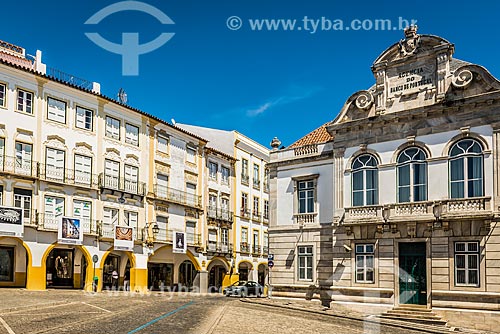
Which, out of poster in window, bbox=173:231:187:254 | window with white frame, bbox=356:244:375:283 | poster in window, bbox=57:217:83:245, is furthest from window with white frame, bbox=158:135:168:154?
window with white frame, bbox=356:244:375:283

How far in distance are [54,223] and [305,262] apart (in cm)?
1469

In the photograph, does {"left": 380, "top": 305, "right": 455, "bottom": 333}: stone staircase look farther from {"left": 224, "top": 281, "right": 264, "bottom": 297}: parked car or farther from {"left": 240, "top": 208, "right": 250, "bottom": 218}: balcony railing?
{"left": 240, "top": 208, "right": 250, "bottom": 218}: balcony railing

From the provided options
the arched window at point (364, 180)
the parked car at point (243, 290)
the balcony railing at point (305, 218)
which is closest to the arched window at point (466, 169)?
the arched window at point (364, 180)

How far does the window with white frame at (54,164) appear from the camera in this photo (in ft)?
111

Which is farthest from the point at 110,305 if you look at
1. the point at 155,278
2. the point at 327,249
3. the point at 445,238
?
the point at 155,278

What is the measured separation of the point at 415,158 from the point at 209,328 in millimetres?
12465

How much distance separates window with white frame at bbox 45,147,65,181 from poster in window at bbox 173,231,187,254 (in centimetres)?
1087

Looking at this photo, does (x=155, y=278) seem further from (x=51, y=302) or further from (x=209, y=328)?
(x=209, y=328)

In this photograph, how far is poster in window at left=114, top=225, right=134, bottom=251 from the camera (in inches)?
1479

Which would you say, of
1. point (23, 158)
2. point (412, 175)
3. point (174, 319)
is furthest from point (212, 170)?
point (174, 319)

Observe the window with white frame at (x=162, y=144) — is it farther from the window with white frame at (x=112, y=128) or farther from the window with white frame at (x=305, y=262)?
the window with white frame at (x=305, y=262)

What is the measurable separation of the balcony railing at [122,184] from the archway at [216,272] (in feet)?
35.7

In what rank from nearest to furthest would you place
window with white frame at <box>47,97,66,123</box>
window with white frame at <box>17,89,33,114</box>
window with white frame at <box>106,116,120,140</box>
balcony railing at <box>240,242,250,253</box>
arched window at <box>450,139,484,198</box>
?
arched window at <box>450,139,484,198</box> → window with white frame at <box>17,89,33,114</box> → window with white frame at <box>47,97,66,123</box> → window with white frame at <box>106,116,120,140</box> → balcony railing at <box>240,242,250,253</box>

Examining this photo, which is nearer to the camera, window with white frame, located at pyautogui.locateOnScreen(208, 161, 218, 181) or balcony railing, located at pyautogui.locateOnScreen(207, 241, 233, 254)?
balcony railing, located at pyautogui.locateOnScreen(207, 241, 233, 254)
